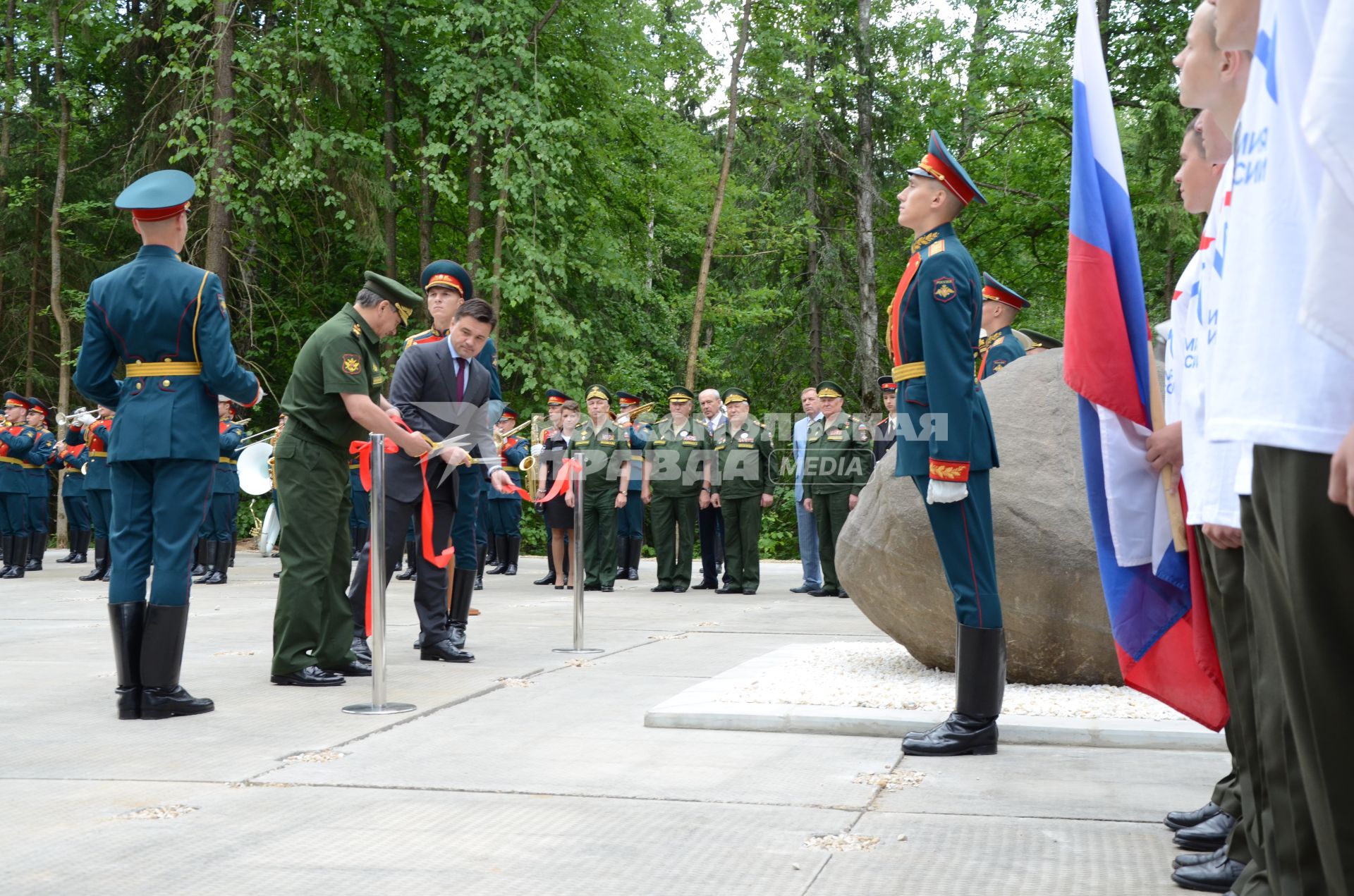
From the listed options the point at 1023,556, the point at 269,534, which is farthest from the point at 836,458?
the point at 269,534

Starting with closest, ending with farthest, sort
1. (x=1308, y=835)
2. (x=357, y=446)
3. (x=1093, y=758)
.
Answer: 1. (x=1308, y=835)
2. (x=1093, y=758)
3. (x=357, y=446)

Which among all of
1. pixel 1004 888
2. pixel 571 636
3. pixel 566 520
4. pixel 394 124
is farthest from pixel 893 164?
pixel 1004 888

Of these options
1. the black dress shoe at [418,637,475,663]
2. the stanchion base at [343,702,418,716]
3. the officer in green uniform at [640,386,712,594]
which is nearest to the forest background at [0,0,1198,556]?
the officer in green uniform at [640,386,712,594]

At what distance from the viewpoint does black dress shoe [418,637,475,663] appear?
731cm

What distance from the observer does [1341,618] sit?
1.57 meters

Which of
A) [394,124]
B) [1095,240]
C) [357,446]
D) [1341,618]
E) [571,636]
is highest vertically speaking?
[394,124]

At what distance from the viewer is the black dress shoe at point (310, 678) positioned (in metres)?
6.38

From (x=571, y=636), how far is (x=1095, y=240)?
5.51 meters

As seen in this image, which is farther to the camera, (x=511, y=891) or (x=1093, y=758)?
(x=1093, y=758)

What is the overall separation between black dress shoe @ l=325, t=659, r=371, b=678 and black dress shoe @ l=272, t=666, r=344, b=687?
17cm

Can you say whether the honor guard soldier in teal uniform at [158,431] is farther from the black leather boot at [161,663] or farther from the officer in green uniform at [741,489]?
the officer in green uniform at [741,489]

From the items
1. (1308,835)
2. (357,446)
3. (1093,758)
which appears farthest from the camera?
(357,446)

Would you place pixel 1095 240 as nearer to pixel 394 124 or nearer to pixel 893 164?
pixel 394 124

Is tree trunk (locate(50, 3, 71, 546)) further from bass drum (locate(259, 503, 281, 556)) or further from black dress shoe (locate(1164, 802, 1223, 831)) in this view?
black dress shoe (locate(1164, 802, 1223, 831))
